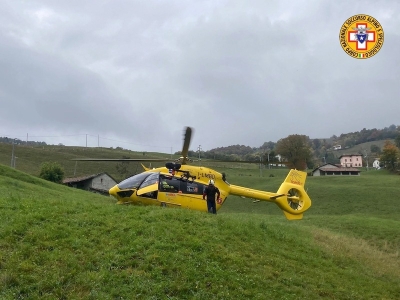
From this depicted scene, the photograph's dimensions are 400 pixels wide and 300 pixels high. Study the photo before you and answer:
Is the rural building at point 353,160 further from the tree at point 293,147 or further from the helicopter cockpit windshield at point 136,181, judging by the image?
the helicopter cockpit windshield at point 136,181

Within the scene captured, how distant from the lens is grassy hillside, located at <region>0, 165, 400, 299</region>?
8.71 m

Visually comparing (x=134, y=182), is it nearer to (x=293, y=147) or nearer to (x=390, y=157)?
(x=293, y=147)

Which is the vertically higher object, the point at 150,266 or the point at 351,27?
the point at 351,27

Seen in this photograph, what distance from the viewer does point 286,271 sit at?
36.8ft

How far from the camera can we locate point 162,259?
9953 millimetres

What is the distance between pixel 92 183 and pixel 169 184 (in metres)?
47.3

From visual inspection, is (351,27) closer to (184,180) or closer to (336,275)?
(184,180)

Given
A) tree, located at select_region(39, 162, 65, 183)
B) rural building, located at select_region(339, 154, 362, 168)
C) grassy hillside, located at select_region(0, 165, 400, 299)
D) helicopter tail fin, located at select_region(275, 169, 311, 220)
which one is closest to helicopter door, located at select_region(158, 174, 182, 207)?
grassy hillside, located at select_region(0, 165, 400, 299)

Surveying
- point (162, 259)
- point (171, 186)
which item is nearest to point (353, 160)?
point (171, 186)

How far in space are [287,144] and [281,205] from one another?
7133 centimetres

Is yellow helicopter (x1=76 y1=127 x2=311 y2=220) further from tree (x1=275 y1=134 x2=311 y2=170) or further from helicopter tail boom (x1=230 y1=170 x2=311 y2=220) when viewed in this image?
tree (x1=275 y1=134 x2=311 y2=170)

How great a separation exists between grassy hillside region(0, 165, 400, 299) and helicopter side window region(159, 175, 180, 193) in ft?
8.69

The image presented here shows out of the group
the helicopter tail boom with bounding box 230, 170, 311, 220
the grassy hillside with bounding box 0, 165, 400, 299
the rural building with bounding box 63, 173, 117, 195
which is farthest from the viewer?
the rural building with bounding box 63, 173, 117, 195

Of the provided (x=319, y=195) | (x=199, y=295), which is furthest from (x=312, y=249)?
(x=319, y=195)
